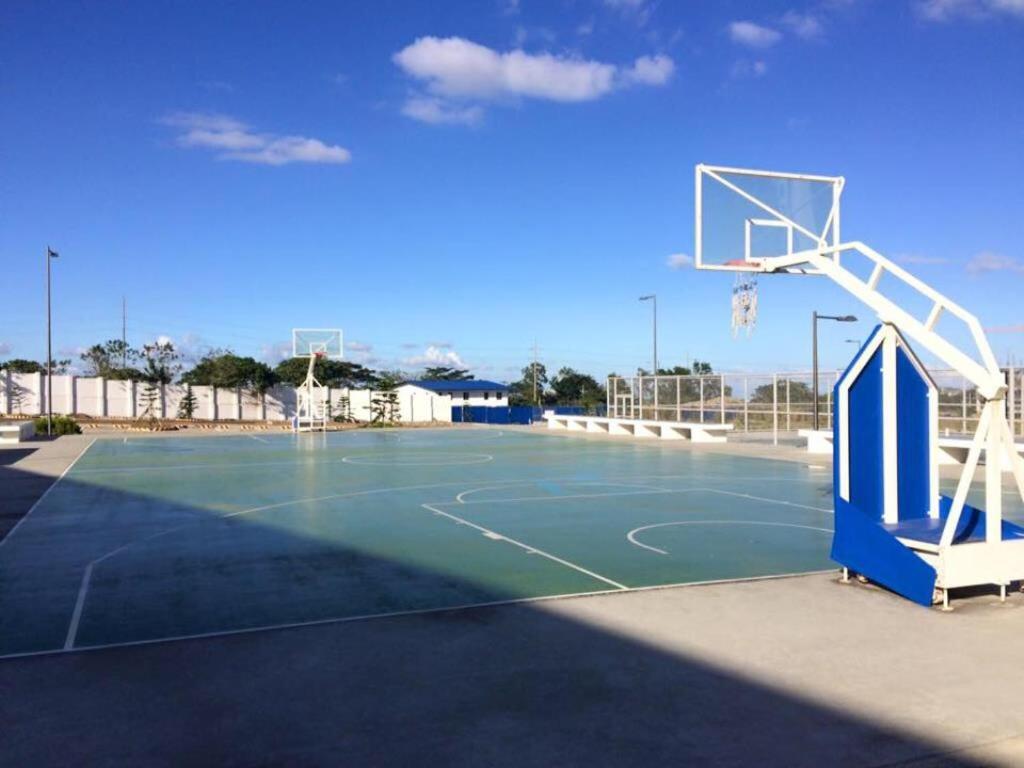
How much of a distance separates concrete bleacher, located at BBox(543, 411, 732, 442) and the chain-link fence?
1.86ft

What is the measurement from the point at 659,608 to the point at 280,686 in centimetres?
336

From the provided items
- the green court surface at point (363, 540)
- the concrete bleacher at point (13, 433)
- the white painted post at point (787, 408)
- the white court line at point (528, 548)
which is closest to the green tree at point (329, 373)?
the concrete bleacher at point (13, 433)

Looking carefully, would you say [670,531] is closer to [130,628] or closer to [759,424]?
[130,628]

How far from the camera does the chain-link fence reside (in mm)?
23031

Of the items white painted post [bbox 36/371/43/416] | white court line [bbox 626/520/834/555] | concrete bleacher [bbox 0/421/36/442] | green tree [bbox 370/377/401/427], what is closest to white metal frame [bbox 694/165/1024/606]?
white court line [bbox 626/520/834/555]

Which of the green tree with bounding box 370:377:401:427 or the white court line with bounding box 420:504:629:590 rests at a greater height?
the green tree with bounding box 370:377:401:427

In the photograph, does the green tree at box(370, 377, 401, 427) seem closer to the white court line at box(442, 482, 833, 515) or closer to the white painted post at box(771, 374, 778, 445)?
the white painted post at box(771, 374, 778, 445)

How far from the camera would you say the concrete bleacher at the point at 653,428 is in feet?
100

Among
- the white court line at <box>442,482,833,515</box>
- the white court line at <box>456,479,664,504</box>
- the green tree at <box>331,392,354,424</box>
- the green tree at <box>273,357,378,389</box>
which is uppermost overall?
the green tree at <box>273,357,378,389</box>

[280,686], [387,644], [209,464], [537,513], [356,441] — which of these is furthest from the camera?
[356,441]

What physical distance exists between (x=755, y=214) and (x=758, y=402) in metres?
18.8

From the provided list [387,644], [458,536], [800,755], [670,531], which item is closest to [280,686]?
[387,644]

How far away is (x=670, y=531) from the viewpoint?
1177 cm

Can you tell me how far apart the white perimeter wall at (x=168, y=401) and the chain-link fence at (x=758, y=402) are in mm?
29180
